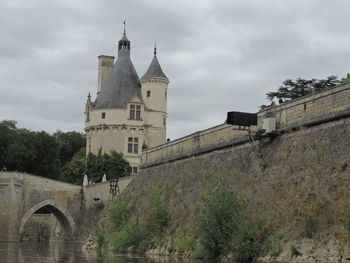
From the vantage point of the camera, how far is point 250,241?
21.8 m

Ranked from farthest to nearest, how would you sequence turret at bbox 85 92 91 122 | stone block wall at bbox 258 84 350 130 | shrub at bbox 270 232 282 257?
1. turret at bbox 85 92 91 122
2. stone block wall at bbox 258 84 350 130
3. shrub at bbox 270 232 282 257

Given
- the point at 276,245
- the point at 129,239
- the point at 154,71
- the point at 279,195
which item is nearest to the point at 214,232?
the point at 279,195

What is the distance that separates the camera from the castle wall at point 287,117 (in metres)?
22.7

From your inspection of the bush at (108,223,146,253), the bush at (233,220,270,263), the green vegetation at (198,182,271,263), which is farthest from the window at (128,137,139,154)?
the bush at (233,220,270,263)

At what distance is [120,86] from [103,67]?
656 cm

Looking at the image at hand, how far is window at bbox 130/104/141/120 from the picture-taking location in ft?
246

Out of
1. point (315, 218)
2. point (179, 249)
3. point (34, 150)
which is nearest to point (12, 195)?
point (34, 150)

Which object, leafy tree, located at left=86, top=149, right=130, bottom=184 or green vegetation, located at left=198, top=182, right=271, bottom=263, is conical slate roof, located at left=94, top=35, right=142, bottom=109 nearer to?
leafy tree, located at left=86, top=149, right=130, bottom=184

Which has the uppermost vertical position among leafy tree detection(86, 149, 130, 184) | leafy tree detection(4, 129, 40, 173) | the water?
leafy tree detection(4, 129, 40, 173)

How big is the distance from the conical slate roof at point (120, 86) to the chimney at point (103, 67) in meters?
3.97

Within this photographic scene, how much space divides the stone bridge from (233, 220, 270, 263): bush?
36.2 m

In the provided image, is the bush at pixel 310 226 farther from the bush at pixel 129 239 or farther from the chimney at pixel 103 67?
the chimney at pixel 103 67

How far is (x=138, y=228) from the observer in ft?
106

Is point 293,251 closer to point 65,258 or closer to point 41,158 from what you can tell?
point 65,258
